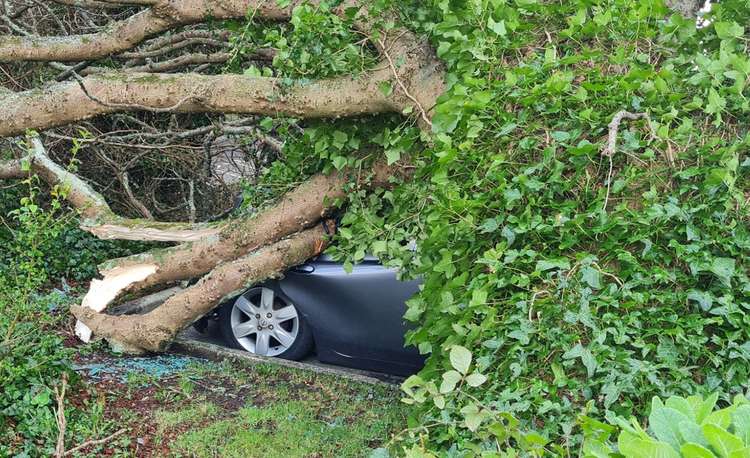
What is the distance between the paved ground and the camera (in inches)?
222

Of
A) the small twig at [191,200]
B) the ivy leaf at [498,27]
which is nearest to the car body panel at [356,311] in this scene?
the ivy leaf at [498,27]

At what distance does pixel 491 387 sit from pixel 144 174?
7.69m

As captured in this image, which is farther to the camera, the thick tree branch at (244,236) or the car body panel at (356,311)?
the car body panel at (356,311)

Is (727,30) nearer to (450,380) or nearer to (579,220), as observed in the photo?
(579,220)

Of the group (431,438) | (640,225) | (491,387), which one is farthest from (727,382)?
(431,438)

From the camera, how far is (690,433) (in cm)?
115

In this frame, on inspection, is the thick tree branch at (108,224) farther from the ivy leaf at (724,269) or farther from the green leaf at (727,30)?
the ivy leaf at (724,269)

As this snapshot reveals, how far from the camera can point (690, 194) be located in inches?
101

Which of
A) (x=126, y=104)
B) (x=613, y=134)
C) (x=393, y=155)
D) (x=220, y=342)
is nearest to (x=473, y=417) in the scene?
(x=613, y=134)

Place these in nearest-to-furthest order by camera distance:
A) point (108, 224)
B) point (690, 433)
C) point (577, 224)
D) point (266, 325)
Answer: point (690, 433)
point (577, 224)
point (108, 224)
point (266, 325)

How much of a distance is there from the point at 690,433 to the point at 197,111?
4.00m

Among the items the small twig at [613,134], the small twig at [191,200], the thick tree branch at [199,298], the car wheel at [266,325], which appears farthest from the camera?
the small twig at [191,200]

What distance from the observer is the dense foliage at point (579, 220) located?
7.39ft

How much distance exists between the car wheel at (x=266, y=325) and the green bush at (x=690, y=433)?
457 centimetres
